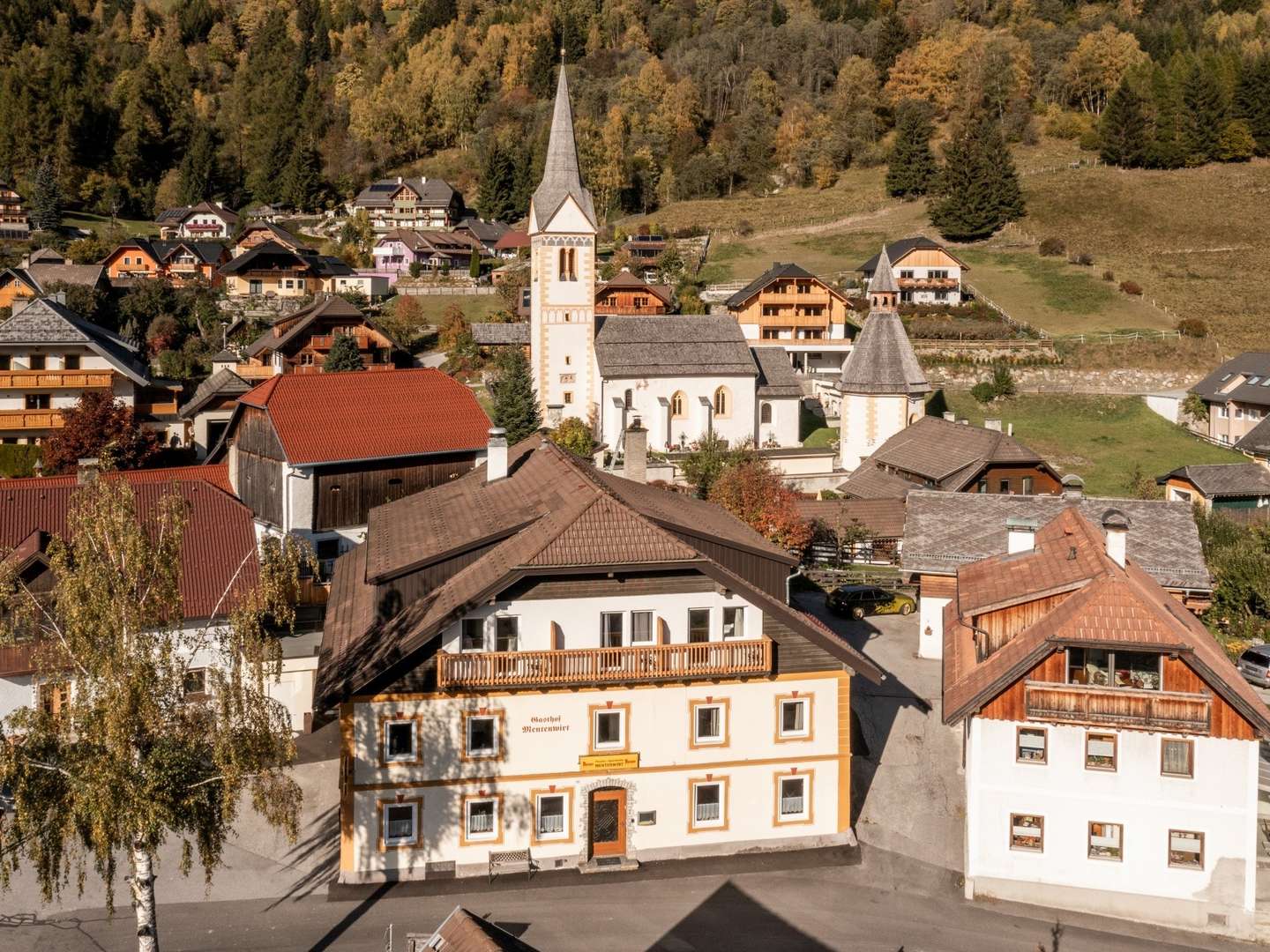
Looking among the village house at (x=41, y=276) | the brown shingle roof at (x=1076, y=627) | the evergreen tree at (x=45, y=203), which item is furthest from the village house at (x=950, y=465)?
the evergreen tree at (x=45, y=203)

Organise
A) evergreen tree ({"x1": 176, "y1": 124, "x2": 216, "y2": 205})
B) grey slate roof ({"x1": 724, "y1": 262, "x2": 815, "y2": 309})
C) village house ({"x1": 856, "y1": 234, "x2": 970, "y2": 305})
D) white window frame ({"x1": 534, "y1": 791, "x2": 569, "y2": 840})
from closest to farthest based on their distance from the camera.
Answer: white window frame ({"x1": 534, "y1": 791, "x2": 569, "y2": 840}) < grey slate roof ({"x1": 724, "y1": 262, "x2": 815, "y2": 309}) < village house ({"x1": 856, "y1": 234, "x2": 970, "y2": 305}) < evergreen tree ({"x1": 176, "y1": 124, "x2": 216, "y2": 205})

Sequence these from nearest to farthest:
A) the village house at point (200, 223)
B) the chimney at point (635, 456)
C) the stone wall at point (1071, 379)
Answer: the chimney at point (635, 456) → the stone wall at point (1071, 379) → the village house at point (200, 223)

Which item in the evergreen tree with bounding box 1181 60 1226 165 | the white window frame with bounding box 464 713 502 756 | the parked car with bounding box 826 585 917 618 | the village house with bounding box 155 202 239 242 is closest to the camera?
the white window frame with bounding box 464 713 502 756

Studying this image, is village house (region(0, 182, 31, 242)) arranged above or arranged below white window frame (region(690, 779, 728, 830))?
above

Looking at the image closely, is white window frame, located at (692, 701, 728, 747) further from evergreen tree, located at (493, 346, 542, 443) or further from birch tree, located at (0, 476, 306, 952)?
evergreen tree, located at (493, 346, 542, 443)

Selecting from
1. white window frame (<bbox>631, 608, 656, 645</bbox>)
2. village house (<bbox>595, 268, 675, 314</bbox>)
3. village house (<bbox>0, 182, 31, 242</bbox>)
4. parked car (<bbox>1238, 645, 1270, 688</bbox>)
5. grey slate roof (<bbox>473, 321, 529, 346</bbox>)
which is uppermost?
village house (<bbox>0, 182, 31, 242</bbox>)

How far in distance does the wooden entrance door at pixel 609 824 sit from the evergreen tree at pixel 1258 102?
106m

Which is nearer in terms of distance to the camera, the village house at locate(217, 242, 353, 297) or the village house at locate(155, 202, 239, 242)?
the village house at locate(217, 242, 353, 297)

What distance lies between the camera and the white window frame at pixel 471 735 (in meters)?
19.8

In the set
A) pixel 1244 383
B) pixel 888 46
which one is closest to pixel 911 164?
pixel 888 46

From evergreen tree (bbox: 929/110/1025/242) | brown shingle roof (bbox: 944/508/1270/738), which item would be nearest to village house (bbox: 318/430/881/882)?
brown shingle roof (bbox: 944/508/1270/738)

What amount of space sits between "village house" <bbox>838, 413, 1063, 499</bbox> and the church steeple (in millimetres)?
18765

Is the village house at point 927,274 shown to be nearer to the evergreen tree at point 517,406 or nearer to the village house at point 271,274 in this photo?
the evergreen tree at point 517,406

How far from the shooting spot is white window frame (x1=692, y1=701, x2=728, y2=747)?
2056 centimetres
